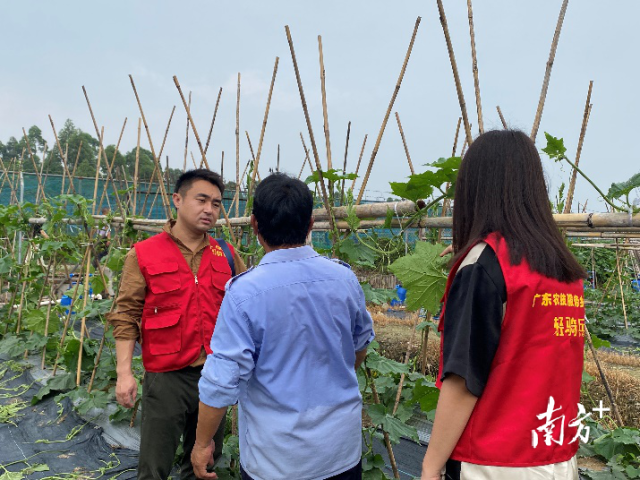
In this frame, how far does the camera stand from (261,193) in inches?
58.6

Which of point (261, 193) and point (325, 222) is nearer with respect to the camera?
point (261, 193)

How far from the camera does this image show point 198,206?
7.59 feet

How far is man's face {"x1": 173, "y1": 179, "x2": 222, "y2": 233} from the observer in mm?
2311

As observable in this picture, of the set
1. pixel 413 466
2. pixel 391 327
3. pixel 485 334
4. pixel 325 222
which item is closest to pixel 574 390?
pixel 485 334

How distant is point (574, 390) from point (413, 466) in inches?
84.8

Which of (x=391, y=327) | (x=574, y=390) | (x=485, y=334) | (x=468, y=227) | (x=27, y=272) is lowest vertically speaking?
(x=391, y=327)

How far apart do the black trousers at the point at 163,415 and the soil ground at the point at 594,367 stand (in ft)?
4.97

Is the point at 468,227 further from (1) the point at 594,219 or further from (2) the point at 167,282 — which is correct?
(2) the point at 167,282

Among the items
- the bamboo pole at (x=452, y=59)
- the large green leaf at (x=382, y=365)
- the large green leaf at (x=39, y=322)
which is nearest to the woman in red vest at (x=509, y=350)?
the bamboo pole at (x=452, y=59)

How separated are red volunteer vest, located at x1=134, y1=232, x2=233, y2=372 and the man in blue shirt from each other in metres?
0.75

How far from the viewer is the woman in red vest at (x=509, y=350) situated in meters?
1.06

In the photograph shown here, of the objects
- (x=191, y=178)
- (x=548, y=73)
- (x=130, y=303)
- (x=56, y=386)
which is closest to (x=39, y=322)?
(x=56, y=386)

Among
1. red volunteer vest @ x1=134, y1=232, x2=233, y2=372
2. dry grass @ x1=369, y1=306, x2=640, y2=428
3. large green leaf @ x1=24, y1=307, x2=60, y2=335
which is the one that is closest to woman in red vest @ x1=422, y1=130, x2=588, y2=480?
red volunteer vest @ x1=134, y1=232, x2=233, y2=372

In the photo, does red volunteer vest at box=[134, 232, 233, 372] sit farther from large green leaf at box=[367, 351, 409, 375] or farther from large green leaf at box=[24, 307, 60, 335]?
large green leaf at box=[24, 307, 60, 335]
